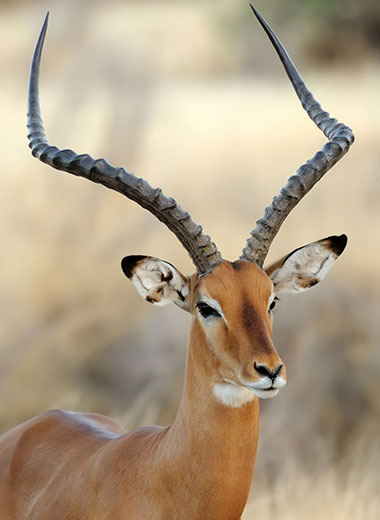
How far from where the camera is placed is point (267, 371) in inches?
180

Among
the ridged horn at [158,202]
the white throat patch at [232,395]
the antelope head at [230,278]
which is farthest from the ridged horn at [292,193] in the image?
the white throat patch at [232,395]

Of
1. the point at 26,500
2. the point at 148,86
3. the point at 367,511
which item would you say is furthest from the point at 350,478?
the point at 148,86

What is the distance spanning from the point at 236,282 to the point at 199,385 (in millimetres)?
564

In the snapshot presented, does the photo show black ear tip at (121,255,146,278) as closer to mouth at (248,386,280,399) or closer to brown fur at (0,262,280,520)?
brown fur at (0,262,280,520)

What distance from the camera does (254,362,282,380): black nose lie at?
456 cm

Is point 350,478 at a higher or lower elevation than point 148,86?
lower

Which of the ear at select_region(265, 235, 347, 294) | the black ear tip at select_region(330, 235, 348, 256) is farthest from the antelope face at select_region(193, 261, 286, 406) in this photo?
the black ear tip at select_region(330, 235, 348, 256)

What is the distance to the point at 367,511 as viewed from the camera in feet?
31.6

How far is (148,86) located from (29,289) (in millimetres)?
4009

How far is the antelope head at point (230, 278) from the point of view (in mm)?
4797

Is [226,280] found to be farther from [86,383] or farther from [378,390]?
[86,383]

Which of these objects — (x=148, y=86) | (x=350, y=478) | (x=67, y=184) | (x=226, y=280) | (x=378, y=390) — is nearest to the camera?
(x=226, y=280)

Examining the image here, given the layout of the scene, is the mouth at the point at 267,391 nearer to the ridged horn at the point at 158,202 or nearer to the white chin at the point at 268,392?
the white chin at the point at 268,392

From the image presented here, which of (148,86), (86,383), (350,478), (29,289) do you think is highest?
(148,86)
